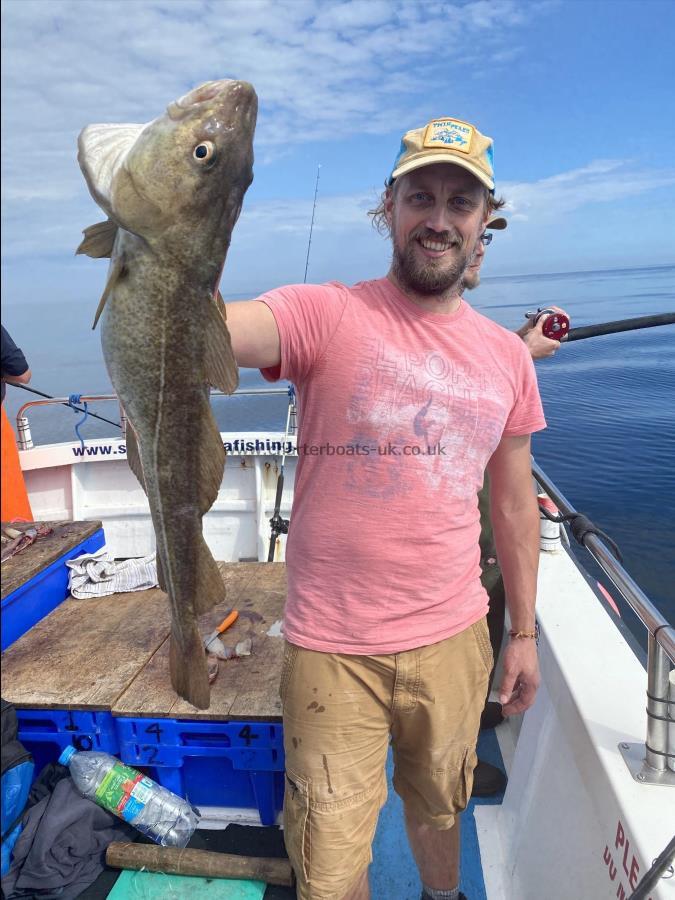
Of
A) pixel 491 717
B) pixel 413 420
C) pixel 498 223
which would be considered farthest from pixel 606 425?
pixel 413 420

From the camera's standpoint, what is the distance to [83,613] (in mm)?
3947

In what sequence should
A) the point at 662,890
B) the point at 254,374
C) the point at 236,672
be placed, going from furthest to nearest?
the point at 254,374 → the point at 236,672 → the point at 662,890

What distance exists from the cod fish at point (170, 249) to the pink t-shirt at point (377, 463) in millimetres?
561

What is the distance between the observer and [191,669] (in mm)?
1866

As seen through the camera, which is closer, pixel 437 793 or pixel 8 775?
pixel 437 793

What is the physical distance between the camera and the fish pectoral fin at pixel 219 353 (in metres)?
1.50

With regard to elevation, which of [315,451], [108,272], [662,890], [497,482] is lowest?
[662,890]

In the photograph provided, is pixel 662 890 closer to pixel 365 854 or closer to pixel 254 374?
pixel 365 854

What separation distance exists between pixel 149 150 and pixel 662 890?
8.40 ft

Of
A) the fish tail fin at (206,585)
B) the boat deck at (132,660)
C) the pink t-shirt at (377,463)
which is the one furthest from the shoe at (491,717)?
the fish tail fin at (206,585)

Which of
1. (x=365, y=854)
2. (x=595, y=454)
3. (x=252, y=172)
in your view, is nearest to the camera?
(x=252, y=172)

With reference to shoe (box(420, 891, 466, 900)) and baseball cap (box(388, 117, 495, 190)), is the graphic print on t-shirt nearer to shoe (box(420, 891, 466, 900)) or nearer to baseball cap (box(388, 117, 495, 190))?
baseball cap (box(388, 117, 495, 190))

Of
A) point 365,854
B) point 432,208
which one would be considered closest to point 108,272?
point 432,208

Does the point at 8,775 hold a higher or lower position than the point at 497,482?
lower
